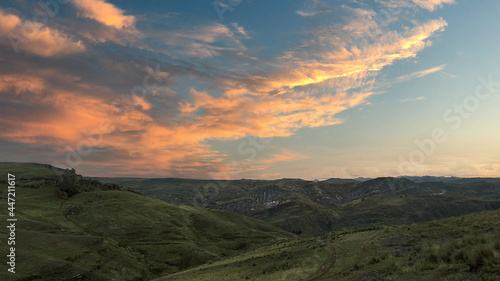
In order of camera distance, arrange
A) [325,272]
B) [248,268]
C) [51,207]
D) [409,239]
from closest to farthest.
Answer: [325,272] → [409,239] → [248,268] → [51,207]

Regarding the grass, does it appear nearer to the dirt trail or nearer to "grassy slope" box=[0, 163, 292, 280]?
the dirt trail

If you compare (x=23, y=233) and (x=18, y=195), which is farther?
(x=18, y=195)

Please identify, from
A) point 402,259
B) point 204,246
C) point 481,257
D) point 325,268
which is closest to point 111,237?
point 204,246

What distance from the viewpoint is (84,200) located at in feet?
503

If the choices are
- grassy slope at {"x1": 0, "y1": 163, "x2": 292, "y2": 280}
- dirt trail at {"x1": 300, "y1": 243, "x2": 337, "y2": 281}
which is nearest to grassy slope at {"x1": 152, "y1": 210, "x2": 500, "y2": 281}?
dirt trail at {"x1": 300, "y1": 243, "x2": 337, "y2": 281}

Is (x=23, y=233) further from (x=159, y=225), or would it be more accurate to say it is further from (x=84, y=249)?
(x=159, y=225)

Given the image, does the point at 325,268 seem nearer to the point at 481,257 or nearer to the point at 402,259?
the point at 402,259

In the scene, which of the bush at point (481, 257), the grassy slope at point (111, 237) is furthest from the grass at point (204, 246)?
the grassy slope at point (111, 237)

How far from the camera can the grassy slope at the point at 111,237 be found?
59.7 meters

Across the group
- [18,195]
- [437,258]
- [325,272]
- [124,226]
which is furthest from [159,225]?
[437,258]

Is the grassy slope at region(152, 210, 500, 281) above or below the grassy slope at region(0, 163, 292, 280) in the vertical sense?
above

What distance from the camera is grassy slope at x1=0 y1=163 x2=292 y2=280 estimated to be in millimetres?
59688

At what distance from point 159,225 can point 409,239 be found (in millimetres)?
120687

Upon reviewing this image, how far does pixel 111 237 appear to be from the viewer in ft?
368
